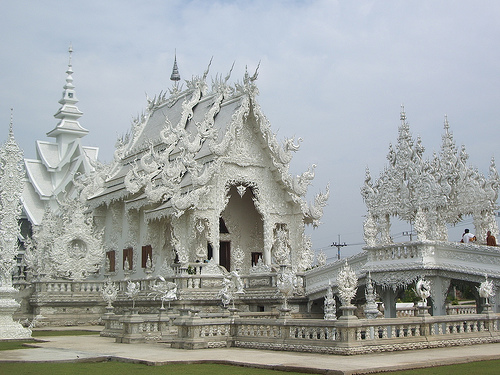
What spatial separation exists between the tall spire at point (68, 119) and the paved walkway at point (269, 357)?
70.8 feet

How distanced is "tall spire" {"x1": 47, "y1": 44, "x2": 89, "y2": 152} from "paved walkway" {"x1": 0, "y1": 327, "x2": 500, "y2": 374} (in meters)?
21.6

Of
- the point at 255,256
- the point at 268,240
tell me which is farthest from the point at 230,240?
the point at 268,240

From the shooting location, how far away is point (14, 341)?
15.4 metres

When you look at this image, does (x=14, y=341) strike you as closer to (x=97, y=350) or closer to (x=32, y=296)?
(x=97, y=350)

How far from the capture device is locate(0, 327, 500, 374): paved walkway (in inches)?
375

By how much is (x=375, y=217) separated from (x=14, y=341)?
1131 cm

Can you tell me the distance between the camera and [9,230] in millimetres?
16188

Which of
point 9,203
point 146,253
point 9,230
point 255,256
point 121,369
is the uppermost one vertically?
point 9,203

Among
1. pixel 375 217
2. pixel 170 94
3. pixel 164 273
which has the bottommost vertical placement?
pixel 164 273

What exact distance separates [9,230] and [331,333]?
28.3ft

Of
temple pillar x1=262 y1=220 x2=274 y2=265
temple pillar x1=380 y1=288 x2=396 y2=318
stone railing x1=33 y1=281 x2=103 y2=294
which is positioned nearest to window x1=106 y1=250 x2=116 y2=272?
stone railing x1=33 y1=281 x2=103 y2=294

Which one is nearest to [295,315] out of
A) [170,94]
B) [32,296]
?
[32,296]

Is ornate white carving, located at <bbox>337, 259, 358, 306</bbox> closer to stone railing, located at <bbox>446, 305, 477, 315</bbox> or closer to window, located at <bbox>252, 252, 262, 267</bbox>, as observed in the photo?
stone railing, located at <bbox>446, 305, 477, 315</bbox>

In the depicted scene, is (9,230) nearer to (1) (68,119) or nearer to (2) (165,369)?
(2) (165,369)
